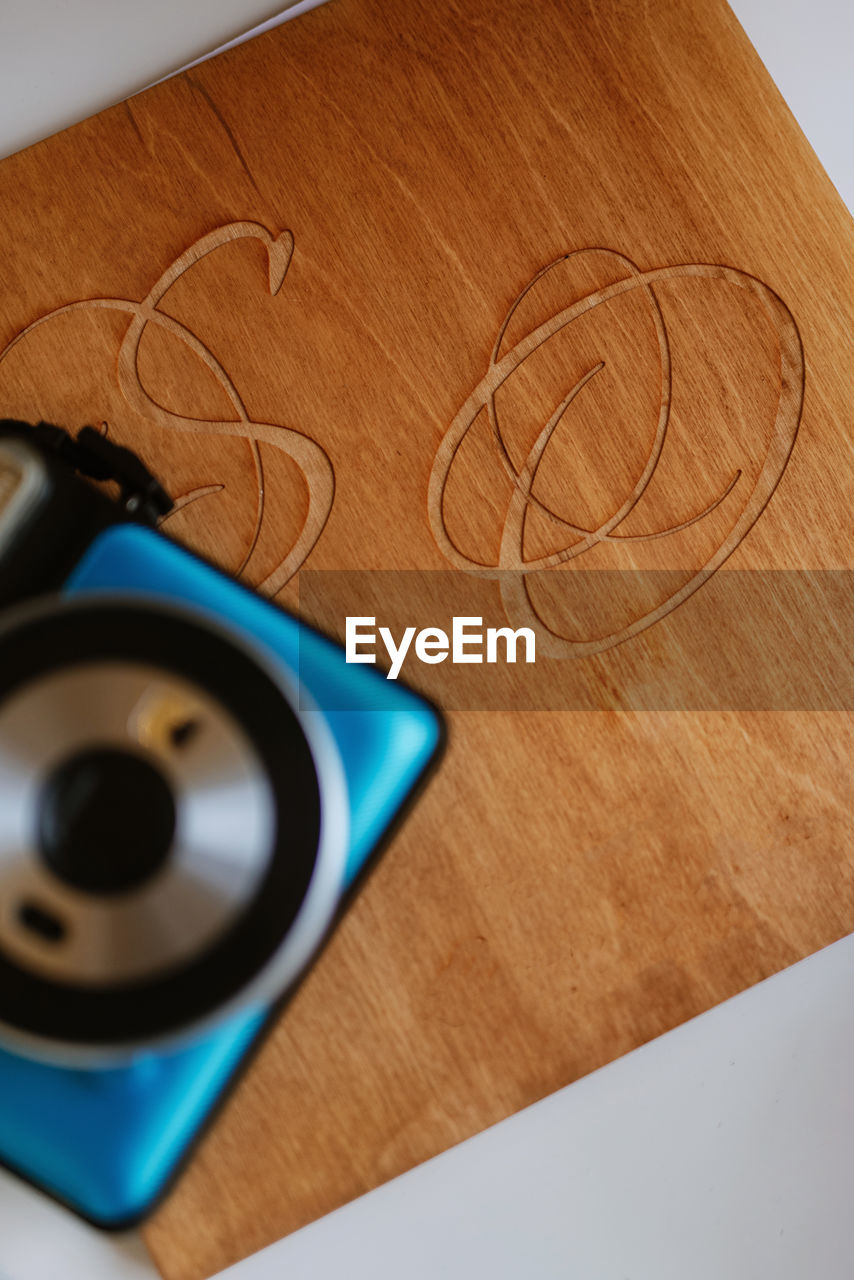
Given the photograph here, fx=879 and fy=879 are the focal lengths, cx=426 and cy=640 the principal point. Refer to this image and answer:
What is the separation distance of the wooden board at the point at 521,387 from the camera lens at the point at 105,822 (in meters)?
0.34

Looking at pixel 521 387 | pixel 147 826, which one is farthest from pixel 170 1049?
pixel 521 387

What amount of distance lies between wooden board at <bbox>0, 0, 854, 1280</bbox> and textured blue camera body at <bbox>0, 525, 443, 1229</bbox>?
13 centimetres

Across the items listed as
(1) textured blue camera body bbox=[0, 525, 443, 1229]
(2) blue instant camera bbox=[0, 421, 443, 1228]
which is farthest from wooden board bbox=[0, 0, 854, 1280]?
(2) blue instant camera bbox=[0, 421, 443, 1228]

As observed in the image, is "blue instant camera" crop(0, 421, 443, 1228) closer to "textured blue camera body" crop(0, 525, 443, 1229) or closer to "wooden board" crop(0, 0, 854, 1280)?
"textured blue camera body" crop(0, 525, 443, 1229)

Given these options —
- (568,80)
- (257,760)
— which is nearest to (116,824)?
(257,760)

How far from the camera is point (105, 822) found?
1.07 feet

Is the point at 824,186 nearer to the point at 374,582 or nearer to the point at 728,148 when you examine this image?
the point at 728,148

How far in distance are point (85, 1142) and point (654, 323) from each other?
684 millimetres

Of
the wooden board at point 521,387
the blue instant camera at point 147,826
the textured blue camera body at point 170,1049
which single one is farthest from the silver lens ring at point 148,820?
the wooden board at point 521,387

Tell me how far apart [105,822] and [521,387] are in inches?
19.2

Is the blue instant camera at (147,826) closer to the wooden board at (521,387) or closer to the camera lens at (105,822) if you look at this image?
the camera lens at (105,822)

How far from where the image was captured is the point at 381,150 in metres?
0.69

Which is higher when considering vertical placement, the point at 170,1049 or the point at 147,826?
the point at 147,826

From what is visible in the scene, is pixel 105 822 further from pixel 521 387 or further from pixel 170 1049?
pixel 521 387
